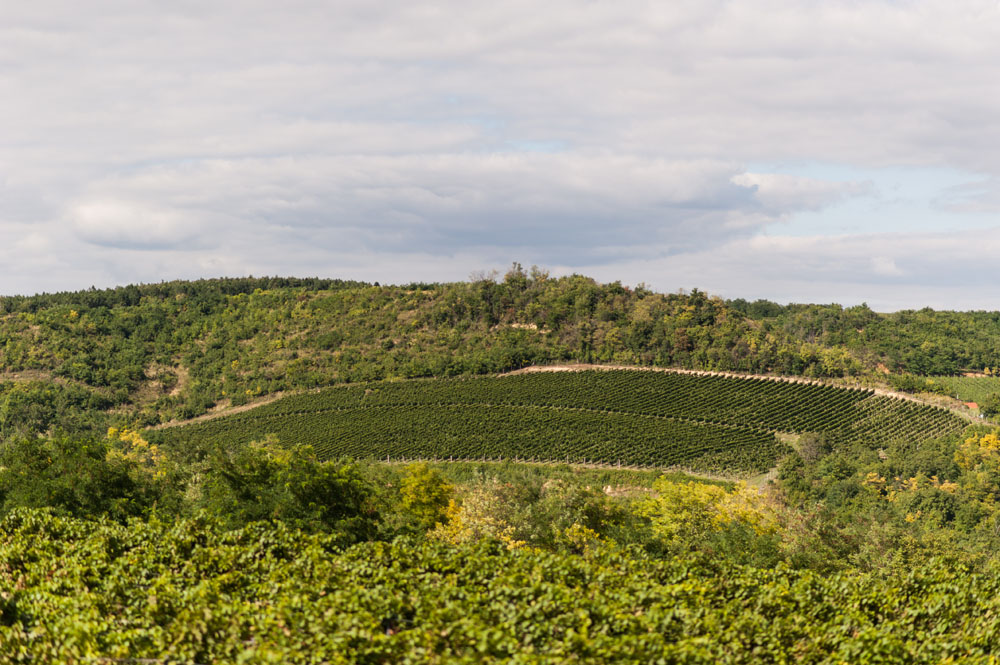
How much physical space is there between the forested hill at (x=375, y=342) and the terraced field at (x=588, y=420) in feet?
31.8

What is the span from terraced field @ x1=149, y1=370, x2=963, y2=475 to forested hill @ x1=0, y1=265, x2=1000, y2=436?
969 cm

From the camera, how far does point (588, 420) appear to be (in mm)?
104500

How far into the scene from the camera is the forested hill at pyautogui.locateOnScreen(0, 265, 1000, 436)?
133 meters

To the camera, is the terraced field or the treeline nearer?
the terraced field

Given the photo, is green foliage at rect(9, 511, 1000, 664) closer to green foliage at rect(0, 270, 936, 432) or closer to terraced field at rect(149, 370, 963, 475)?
terraced field at rect(149, 370, 963, 475)

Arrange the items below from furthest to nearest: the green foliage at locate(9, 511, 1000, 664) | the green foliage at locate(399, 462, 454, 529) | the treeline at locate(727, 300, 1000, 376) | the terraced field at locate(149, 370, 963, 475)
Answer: the treeline at locate(727, 300, 1000, 376)
the terraced field at locate(149, 370, 963, 475)
the green foliage at locate(399, 462, 454, 529)
the green foliage at locate(9, 511, 1000, 664)

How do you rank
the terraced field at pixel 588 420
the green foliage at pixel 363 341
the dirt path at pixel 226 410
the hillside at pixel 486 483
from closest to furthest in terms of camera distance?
the hillside at pixel 486 483 → the terraced field at pixel 588 420 → the green foliage at pixel 363 341 → the dirt path at pixel 226 410

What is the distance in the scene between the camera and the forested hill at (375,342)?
5226 inches

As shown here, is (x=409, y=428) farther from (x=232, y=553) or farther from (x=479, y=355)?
(x=232, y=553)

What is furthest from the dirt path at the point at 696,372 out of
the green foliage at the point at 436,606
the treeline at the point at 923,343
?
the green foliage at the point at 436,606

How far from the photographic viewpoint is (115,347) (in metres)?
168

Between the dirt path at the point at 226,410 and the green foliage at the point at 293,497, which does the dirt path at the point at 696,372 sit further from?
the green foliage at the point at 293,497

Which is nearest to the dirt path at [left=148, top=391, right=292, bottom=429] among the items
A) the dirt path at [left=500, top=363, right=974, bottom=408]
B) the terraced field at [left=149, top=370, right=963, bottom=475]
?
the terraced field at [left=149, top=370, right=963, bottom=475]

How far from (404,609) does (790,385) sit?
108626mm
